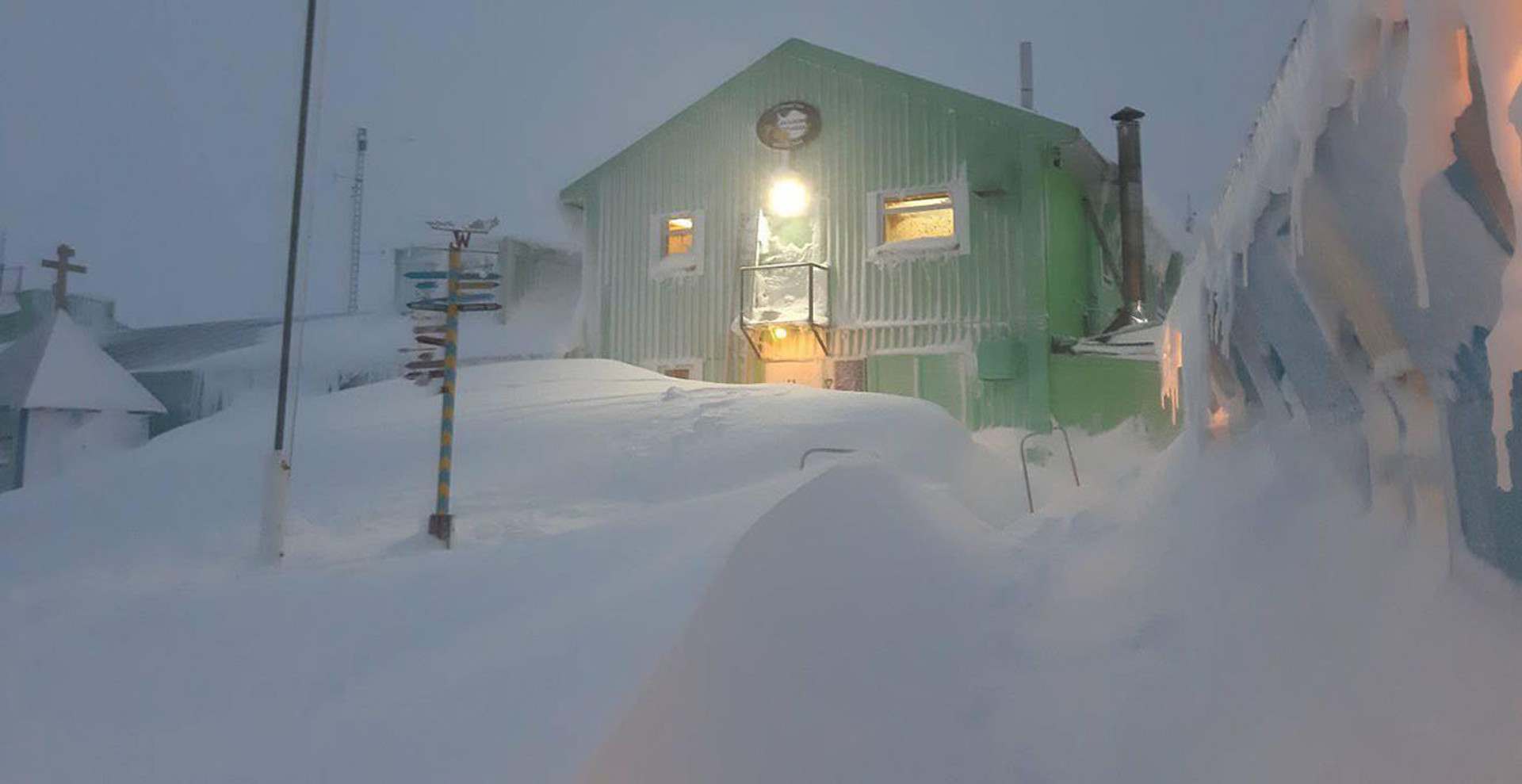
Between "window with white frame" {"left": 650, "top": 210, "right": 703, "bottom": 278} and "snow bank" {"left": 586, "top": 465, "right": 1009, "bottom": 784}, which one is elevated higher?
"window with white frame" {"left": 650, "top": 210, "right": 703, "bottom": 278}

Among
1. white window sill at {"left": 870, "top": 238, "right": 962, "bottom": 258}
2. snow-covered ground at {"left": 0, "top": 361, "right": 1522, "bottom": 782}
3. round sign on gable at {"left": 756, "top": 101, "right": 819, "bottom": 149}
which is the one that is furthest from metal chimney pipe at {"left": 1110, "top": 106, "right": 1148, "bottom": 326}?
snow-covered ground at {"left": 0, "top": 361, "right": 1522, "bottom": 782}

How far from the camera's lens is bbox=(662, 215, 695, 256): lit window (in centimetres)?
1633

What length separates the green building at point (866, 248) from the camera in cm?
1391

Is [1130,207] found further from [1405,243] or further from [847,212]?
[1405,243]

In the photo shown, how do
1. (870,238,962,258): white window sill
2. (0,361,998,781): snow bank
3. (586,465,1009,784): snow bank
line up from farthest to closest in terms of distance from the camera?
1. (870,238,962,258): white window sill
2. (586,465,1009,784): snow bank
3. (0,361,998,781): snow bank

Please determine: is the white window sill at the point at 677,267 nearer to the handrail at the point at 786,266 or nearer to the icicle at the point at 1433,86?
the handrail at the point at 786,266

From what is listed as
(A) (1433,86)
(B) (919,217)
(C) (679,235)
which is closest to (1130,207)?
(B) (919,217)

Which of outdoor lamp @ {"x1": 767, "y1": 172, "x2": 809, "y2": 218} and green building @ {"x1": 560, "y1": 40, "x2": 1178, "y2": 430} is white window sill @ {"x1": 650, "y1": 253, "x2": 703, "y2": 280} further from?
A: outdoor lamp @ {"x1": 767, "y1": 172, "x2": 809, "y2": 218}

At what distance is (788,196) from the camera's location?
15.5 meters

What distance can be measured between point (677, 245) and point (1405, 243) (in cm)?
1486

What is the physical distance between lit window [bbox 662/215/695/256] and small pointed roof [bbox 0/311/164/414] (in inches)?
415

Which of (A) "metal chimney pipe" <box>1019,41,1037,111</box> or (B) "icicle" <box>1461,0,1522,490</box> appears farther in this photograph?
(A) "metal chimney pipe" <box>1019,41,1037,111</box>

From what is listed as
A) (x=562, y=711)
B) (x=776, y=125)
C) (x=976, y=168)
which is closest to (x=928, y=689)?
(x=562, y=711)

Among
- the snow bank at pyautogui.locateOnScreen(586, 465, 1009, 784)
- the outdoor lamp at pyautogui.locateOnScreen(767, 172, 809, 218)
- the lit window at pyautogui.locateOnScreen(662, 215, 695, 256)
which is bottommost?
the snow bank at pyautogui.locateOnScreen(586, 465, 1009, 784)
